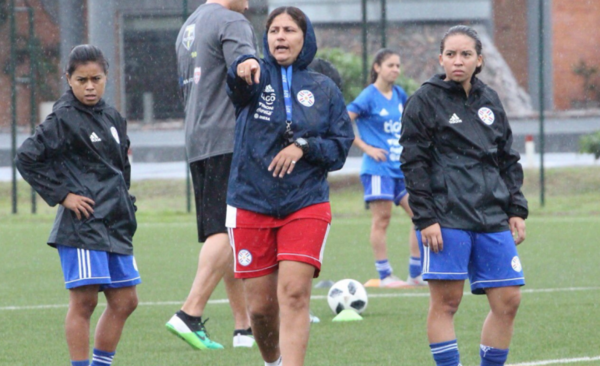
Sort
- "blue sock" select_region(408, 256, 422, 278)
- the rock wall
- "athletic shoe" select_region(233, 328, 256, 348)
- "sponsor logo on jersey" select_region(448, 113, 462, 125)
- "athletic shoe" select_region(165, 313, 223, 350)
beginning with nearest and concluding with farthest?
"sponsor logo on jersey" select_region(448, 113, 462, 125) → "athletic shoe" select_region(165, 313, 223, 350) → "athletic shoe" select_region(233, 328, 256, 348) → "blue sock" select_region(408, 256, 422, 278) → the rock wall

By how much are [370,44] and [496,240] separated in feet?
40.0

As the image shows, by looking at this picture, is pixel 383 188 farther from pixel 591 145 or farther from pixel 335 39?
pixel 335 39

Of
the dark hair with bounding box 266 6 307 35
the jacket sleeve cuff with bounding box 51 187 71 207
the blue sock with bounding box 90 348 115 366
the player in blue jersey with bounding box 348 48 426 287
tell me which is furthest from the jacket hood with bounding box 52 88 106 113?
the player in blue jersey with bounding box 348 48 426 287

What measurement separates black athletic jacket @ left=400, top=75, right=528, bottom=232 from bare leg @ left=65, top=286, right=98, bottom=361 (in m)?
1.50

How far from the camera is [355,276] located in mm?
9016

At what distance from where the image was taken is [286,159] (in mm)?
4398

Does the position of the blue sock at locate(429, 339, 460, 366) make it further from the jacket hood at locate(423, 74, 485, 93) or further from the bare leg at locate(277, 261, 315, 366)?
the jacket hood at locate(423, 74, 485, 93)

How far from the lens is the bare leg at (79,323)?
4637 millimetres

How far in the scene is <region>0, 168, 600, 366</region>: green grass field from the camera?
5.61 metres

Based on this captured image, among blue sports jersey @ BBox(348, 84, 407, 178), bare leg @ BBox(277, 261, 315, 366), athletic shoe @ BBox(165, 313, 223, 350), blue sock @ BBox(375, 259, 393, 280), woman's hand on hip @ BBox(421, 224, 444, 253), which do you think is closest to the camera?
bare leg @ BBox(277, 261, 315, 366)

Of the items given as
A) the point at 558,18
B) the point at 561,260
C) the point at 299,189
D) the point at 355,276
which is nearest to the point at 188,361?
the point at 299,189

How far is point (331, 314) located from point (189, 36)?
90.4 inches

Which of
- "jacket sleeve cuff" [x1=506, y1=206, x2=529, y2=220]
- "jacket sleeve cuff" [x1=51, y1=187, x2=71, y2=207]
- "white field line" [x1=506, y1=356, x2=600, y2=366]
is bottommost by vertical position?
"white field line" [x1=506, y1=356, x2=600, y2=366]

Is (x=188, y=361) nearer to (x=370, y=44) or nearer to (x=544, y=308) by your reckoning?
(x=544, y=308)
